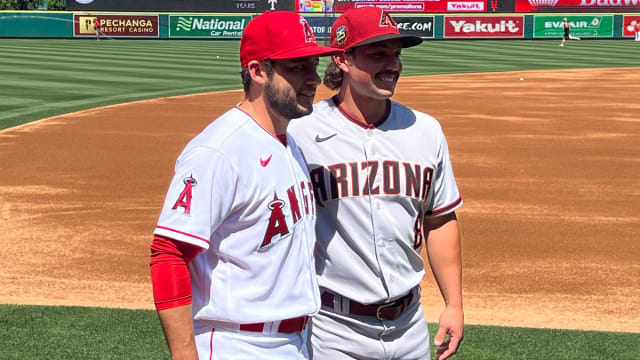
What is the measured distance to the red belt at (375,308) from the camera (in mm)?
3498

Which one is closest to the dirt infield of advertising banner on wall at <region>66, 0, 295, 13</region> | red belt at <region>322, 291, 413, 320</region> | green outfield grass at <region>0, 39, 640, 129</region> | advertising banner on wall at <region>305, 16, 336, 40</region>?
green outfield grass at <region>0, 39, 640, 129</region>

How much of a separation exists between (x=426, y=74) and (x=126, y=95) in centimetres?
1027

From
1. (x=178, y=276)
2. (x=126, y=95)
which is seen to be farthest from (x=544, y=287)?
(x=126, y=95)

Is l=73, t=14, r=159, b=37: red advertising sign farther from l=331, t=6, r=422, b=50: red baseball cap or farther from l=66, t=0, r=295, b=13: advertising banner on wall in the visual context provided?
l=331, t=6, r=422, b=50: red baseball cap

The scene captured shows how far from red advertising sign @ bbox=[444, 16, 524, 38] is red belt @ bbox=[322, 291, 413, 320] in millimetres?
47705

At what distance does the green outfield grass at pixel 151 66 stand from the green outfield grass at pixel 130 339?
9.76m

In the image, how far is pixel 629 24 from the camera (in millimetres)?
49688

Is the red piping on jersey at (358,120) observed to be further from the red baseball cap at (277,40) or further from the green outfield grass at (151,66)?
the green outfield grass at (151,66)

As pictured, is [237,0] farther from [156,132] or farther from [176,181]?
[176,181]

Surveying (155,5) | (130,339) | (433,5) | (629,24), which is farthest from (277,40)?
(433,5)

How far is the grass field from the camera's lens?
5723 mm

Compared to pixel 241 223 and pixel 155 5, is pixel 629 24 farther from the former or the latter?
pixel 241 223

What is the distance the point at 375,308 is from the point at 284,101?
Answer: 102 centimetres

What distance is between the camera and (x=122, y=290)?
23.1ft
